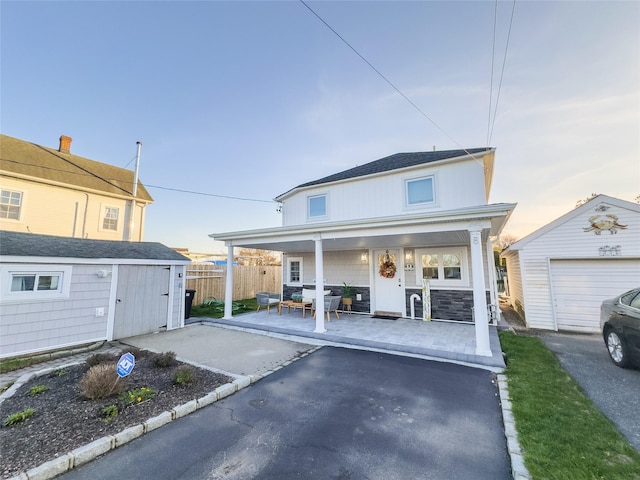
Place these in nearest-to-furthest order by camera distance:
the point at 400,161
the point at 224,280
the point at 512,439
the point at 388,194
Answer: the point at 512,439
the point at 388,194
the point at 400,161
the point at 224,280

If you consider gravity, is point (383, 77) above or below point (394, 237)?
above

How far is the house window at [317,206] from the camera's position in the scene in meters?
10.8

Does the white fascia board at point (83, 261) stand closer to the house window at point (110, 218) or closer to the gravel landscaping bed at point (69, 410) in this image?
the gravel landscaping bed at point (69, 410)

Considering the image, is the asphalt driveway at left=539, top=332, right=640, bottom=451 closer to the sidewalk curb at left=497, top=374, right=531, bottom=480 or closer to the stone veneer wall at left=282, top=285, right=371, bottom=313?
the sidewalk curb at left=497, top=374, right=531, bottom=480

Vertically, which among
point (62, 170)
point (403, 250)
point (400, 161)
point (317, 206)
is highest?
point (62, 170)

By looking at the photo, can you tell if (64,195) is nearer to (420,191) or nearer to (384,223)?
(384,223)

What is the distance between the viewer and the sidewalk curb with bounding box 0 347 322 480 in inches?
85.7

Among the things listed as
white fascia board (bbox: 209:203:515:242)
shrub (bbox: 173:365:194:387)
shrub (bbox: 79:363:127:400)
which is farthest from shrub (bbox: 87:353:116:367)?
white fascia board (bbox: 209:203:515:242)

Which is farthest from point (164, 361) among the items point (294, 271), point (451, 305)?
point (451, 305)

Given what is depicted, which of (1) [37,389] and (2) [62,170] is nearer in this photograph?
(1) [37,389]

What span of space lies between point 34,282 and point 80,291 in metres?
0.79

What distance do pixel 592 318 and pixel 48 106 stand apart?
61.4 ft

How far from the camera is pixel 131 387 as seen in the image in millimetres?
3730

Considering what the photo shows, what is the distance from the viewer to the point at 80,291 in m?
5.99
